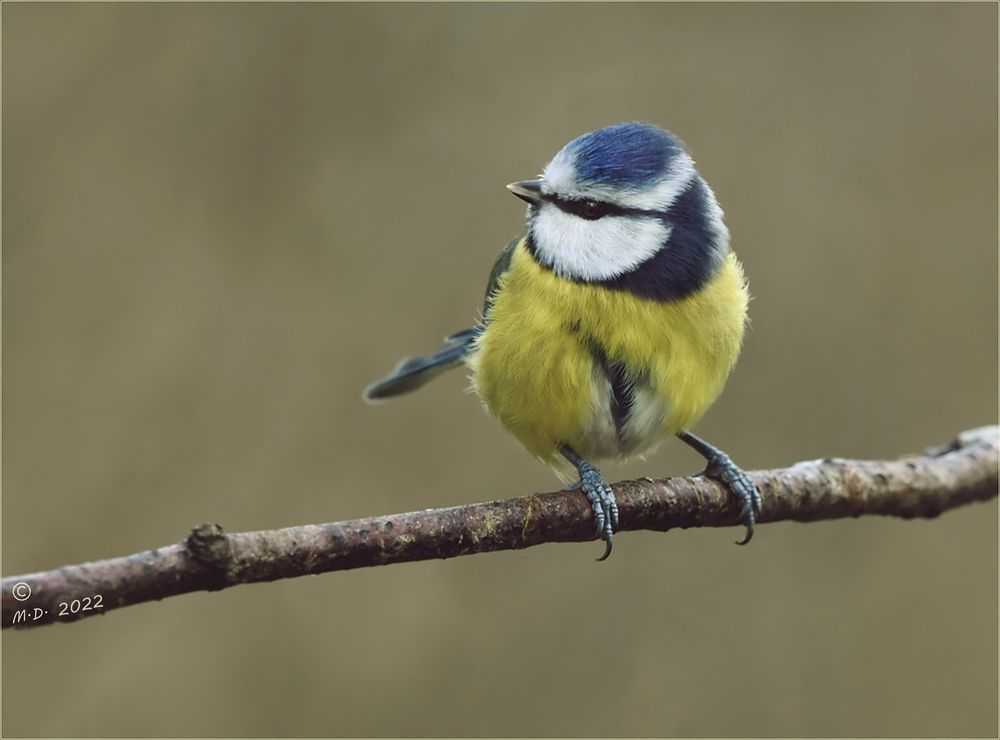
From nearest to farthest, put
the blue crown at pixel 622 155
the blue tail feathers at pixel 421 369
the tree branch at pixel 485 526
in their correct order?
1. the tree branch at pixel 485 526
2. the blue crown at pixel 622 155
3. the blue tail feathers at pixel 421 369

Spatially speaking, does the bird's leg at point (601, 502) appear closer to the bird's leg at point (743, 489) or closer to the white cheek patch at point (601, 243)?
the bird's leg at point (743, 489)

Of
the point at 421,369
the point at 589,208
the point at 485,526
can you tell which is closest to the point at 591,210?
the point at 589,208

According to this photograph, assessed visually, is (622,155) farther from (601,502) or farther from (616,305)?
(601,502)

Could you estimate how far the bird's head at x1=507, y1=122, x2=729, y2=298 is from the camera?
2236 millimetres

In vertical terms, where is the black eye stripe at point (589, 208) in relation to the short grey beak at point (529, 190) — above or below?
below

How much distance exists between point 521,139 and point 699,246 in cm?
192

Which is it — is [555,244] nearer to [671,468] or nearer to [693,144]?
[671,468]

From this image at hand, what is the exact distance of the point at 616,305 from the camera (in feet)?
7.41

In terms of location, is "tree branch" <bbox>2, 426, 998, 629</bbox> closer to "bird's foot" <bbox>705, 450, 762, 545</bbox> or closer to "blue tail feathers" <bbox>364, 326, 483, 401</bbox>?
"bird's foot" <bbox>705, 450, 762, 545</bbox>

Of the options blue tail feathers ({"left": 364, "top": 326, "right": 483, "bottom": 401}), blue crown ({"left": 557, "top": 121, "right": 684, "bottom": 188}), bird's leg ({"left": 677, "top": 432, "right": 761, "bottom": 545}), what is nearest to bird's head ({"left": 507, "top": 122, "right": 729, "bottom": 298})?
blue crown ({"left": 557, "top": 121, "right": 684, "bottom": 188})

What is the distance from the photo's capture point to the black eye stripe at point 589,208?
2256 mm

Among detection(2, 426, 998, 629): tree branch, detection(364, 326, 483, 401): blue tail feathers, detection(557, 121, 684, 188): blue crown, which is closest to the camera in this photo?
detection(2, 426, 998, 629): tree branch

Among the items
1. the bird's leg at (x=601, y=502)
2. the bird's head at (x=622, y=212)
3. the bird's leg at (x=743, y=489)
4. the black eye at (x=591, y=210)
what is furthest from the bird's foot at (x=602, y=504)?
the black eye at (x=591, y=210)

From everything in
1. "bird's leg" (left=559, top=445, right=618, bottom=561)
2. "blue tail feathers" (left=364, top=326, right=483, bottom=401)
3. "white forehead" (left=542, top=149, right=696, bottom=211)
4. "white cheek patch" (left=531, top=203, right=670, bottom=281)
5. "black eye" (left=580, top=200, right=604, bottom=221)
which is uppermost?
"white forehead" (left=542, top=149, right=696, bottom=211)
